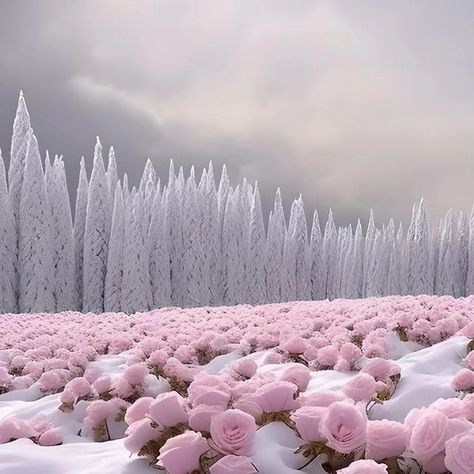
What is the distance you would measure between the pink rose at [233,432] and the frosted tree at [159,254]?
31.6m

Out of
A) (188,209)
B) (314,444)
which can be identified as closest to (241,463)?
(314,444)

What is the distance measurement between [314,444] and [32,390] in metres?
4.47

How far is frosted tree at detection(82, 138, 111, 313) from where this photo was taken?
3175 cm

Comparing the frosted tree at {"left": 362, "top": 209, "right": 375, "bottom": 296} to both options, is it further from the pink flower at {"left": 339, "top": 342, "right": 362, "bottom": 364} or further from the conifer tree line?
the pink flower at {"left": 339, "top": 342, "right": 362, "bottom": 364}

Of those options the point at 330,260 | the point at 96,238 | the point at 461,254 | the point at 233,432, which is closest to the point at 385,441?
the point at 233,432

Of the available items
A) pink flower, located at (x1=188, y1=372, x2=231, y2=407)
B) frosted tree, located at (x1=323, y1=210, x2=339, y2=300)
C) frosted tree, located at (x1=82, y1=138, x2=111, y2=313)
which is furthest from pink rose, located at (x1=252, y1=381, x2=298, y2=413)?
frosted tree, located at (x1=323, y1=210, x2=339, y2=300)

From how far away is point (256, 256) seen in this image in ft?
141

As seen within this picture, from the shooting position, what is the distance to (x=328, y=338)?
253 inches

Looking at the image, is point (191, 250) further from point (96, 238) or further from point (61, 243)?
point (61, 243)

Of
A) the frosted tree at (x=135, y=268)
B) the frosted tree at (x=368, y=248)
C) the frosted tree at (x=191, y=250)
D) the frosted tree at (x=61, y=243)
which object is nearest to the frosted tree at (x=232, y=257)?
the frosted tree at (x=191, y=250)

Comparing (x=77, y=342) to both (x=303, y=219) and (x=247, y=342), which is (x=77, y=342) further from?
(x=303, y=219)

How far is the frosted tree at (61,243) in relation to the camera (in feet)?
99.8

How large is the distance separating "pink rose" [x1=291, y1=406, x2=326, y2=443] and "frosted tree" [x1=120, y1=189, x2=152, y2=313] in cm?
2932

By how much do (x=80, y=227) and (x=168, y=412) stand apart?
32.6 metres
